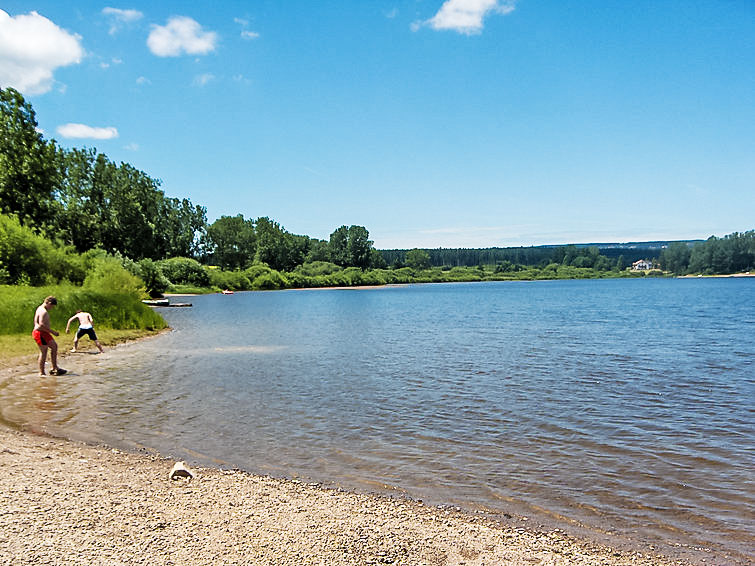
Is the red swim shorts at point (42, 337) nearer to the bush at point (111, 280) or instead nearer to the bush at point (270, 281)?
the bush at point (111, 280)

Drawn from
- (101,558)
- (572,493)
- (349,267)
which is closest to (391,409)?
(572,493)

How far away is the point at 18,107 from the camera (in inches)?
2234

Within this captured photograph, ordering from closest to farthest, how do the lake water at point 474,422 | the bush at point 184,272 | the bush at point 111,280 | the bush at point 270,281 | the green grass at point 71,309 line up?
the lake water at point 474,422 → the green grass at point 71,309 → the bush at point 111,280 → the bush at point 184,272 → the bush at point 270,281

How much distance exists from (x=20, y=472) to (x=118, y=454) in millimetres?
1818

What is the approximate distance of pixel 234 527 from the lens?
6707 millimetres

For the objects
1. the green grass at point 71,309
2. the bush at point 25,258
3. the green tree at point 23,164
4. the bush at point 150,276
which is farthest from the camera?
the bush at point 150,276

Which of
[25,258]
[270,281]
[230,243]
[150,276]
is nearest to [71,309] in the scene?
[25,258]

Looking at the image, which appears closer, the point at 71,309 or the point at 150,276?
the point at 71,309

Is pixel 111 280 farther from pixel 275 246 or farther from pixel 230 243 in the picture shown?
pixel 275 246

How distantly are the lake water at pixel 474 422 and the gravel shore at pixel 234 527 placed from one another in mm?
844

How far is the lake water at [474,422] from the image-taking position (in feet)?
26.8

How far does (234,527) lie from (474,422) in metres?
7.34

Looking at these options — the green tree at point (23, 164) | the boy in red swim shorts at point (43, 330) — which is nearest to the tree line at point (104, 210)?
the green tree at point (23, 164)

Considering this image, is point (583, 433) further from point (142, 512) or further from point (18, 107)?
point (18, 107)
